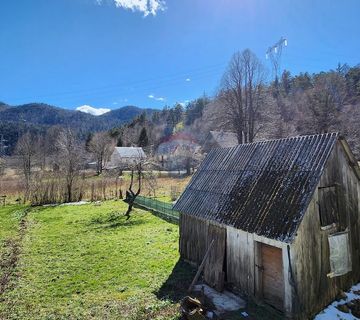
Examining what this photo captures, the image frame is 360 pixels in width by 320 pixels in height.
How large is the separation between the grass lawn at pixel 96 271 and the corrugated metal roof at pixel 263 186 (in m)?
3.16

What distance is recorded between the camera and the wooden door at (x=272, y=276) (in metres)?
8.77

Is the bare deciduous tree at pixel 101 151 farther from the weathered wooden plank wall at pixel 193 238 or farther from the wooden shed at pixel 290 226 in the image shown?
the wooden shed at pixel 290 226

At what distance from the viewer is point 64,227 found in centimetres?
2097

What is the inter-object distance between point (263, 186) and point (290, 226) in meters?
2.12

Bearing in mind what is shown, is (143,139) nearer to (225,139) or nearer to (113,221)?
(225,139)

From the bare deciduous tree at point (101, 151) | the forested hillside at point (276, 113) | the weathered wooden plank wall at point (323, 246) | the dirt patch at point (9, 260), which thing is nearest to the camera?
the weathered wooden plank wall at point (323, 246)

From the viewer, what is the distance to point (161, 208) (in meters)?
24.2

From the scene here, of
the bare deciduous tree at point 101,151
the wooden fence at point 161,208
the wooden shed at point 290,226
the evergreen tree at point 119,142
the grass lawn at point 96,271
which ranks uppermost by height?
the evergreen tree at point 119,142

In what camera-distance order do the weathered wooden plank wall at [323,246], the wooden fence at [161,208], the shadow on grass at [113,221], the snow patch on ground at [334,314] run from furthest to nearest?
the wooden fence at [161,208]
the shadow on grass at [113,221]
the snow patch on ground at [334,314]
the weathered wooden plank wall at [323,246]

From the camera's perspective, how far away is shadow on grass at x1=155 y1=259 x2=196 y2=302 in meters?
10.2

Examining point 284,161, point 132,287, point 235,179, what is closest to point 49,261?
point 132,287

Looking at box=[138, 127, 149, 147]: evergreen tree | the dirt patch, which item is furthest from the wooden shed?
box=[138, 127, 149, 147]: evergreen tree

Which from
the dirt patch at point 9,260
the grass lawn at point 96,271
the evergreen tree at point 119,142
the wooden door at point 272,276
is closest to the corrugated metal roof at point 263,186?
the wooden door at point 272,276

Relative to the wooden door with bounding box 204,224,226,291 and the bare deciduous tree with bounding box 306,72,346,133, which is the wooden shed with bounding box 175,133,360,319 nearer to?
the wooden door with bounding box 204,224,226,291
